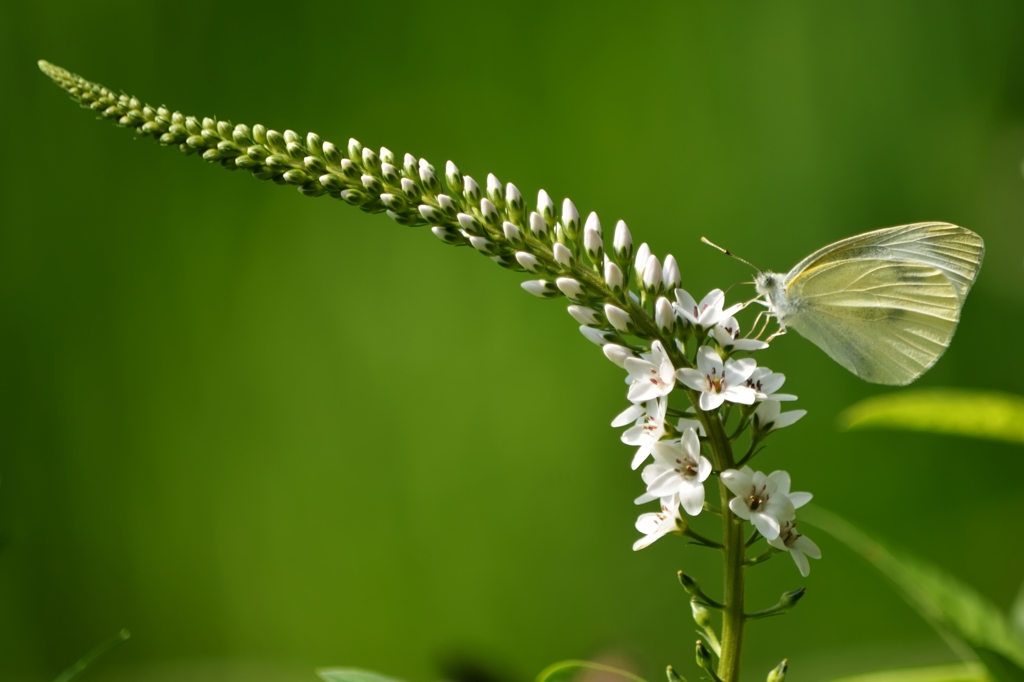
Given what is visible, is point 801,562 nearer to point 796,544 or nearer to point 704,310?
point 796,544

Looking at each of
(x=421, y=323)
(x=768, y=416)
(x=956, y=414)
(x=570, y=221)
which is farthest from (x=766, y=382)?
(x=421, y=323)

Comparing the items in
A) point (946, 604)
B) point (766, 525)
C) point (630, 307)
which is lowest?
point (946, 604)

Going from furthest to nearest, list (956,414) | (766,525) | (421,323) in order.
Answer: (421,323)
(956,414)
(766,525)

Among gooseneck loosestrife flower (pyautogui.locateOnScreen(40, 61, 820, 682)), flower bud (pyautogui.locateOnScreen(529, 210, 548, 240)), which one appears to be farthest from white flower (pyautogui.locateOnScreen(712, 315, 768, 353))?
flower bud (pyautogui.locateOnScreen(529, 210, 548, 240))

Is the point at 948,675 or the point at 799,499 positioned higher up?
the point at 799,499

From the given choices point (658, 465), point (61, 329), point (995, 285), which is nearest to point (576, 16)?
point (995, 285)

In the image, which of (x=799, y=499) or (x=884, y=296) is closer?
(x=799, y=499)

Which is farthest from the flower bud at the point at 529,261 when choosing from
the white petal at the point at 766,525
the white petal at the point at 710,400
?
the white petal at the point at 766,525

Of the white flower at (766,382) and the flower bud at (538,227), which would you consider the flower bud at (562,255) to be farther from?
the white flower at (766,382)
